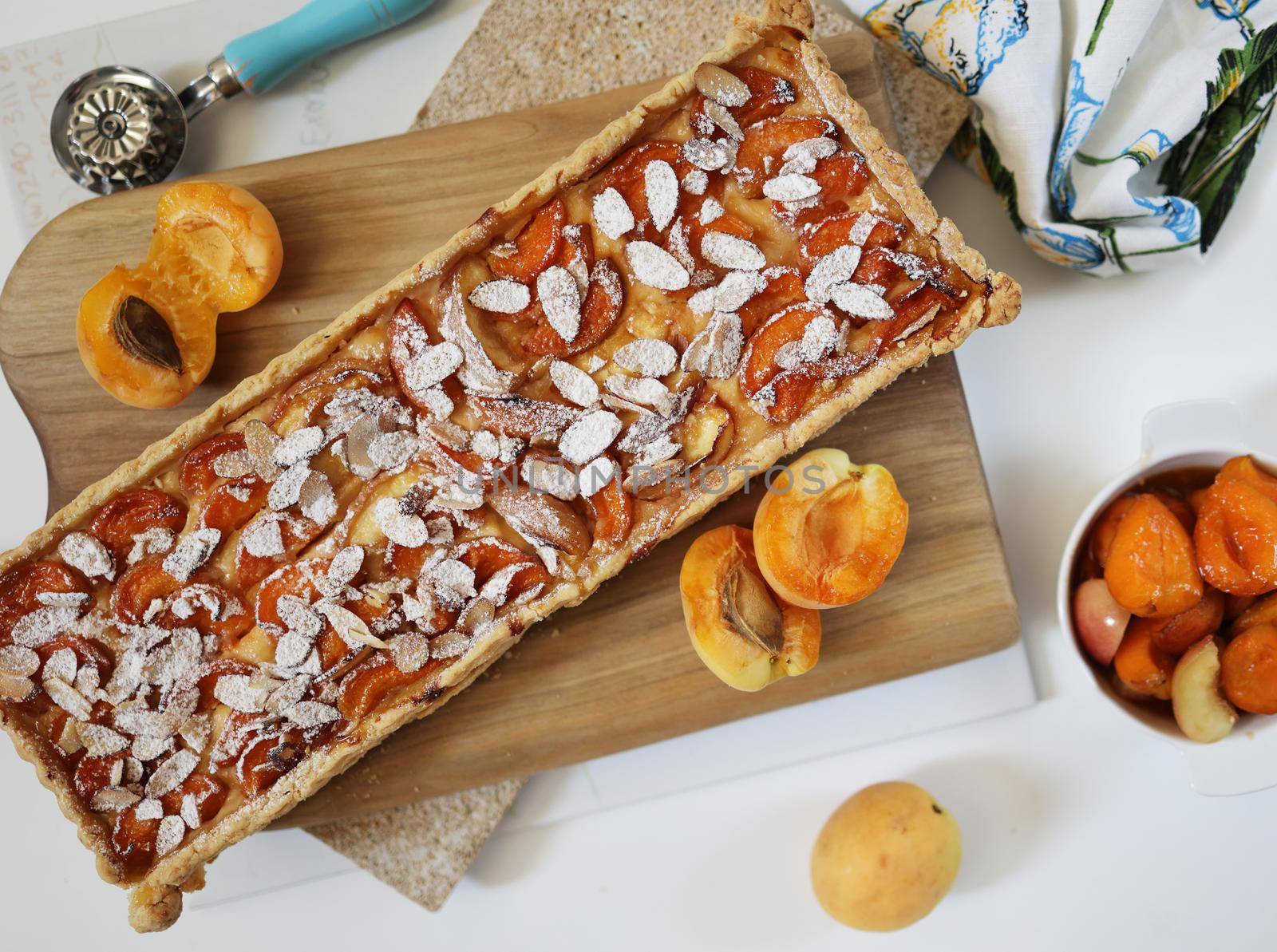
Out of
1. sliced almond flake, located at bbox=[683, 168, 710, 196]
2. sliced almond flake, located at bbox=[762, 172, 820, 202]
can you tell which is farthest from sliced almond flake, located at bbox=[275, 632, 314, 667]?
sliced almond flake, located at bbox=[762, 172, 820, 202]

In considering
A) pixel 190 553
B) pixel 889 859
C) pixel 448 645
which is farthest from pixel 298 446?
pixel 889 859

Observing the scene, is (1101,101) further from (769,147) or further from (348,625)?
(348,625)

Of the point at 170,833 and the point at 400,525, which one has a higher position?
the point at 400,525

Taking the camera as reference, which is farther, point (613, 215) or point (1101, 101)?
point (1101, 101)

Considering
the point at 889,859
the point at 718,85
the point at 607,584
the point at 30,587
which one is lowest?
the point at 889,859

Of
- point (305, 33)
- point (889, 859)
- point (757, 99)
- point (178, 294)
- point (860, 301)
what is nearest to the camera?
point (860, 301)

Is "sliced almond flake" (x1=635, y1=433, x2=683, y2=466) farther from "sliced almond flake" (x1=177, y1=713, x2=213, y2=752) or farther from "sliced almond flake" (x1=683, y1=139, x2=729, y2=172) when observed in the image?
"sliced almond flake" (x1=177, y1=713, x2=213, y2=752)

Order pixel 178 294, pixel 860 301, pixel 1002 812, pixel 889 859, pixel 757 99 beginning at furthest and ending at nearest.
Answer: pixel 1002 812, pixel 889 859, pixel 178 294, pixel 757 99, pixel 860 301
